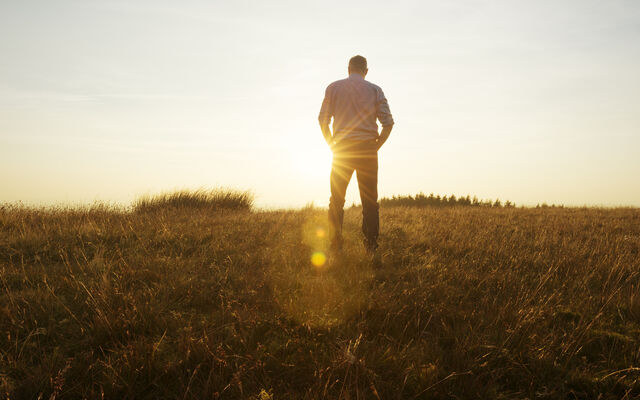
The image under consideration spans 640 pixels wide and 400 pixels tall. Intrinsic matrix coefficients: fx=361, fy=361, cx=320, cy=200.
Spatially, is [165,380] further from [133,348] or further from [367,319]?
[367,319]

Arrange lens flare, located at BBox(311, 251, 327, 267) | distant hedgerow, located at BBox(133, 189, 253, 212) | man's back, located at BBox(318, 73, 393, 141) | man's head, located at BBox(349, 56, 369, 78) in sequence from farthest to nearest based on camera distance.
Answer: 1. distant hedgerow, located at BBox(133, 189, 253, 212)
2. man's head, located at BBox(349, 56, 369, 78)
3. man's back, located at BBox(318, 73, 393, 141)
4. lens flare, located at BBox(311, 251, 327, 267)

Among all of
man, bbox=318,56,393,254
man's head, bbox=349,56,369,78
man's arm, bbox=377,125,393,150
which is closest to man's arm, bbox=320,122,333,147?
man, bbox=318,56,393,254

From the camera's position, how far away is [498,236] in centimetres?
641

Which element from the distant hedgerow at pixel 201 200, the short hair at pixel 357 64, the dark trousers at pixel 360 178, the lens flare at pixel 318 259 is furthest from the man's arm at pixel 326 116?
the distant hedgerow at pixel 201 200

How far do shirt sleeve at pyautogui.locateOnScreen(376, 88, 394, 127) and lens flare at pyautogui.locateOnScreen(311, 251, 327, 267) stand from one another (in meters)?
2.07

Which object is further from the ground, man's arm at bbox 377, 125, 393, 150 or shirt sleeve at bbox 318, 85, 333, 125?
shirt sleeve at bbox 318, 85, 333, 125

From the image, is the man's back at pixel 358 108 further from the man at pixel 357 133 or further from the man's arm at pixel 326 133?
the man's arm at pixel 326 133

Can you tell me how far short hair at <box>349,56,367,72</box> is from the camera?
5.30 metres

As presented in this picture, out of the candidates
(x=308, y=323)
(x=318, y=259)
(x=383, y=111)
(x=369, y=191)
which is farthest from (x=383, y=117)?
(x=308, y=323)

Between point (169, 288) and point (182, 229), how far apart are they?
2.91 meters

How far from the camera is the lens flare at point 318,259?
443cm

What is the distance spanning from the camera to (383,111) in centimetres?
514

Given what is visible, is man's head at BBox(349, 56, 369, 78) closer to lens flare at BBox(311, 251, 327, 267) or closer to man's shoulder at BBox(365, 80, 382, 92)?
man's shoulder at BBox(365, 80, 382, 92)

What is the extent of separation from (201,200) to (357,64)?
8376 millimetres
